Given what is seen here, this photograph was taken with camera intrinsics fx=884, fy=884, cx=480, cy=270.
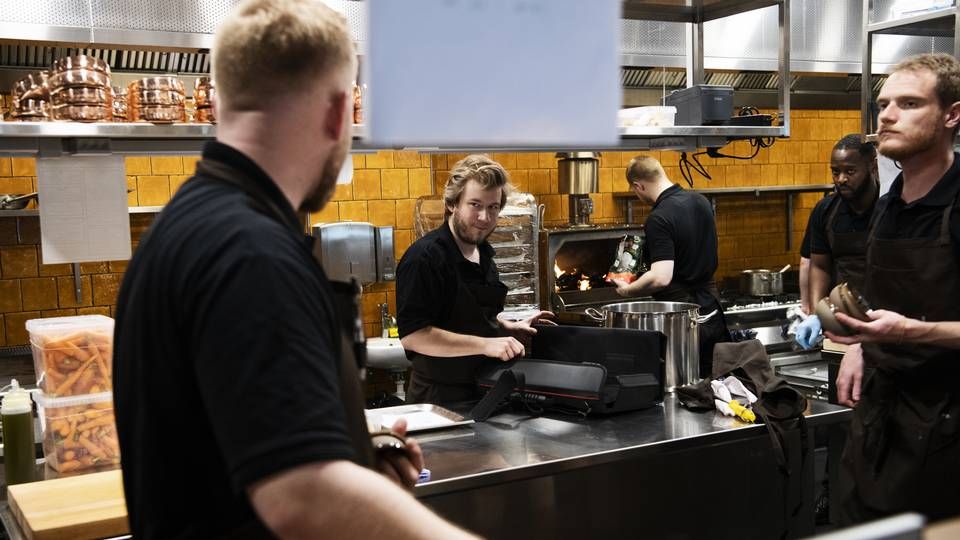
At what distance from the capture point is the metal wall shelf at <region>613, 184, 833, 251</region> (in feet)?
22.9

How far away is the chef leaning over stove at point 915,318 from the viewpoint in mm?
2607

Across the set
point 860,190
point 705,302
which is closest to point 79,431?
point 705,302

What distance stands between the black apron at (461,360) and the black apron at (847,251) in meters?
2.10

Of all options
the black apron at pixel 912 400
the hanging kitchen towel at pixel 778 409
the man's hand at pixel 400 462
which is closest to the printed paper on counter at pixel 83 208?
the man's hand at pixel 400 462

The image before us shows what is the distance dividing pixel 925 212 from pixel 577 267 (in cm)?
375

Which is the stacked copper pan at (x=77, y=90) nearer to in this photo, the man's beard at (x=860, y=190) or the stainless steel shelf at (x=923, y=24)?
the stainless steel shelf at (x=923, y=24)

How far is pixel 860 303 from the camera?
8.48ft

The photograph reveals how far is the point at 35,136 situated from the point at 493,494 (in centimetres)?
189

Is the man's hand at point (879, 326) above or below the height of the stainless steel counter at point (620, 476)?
above

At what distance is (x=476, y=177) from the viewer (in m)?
3.50

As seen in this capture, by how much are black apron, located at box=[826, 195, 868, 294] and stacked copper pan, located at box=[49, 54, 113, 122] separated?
3.64 meters

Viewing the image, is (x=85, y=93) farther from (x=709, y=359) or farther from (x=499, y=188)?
(x=709, y=359)

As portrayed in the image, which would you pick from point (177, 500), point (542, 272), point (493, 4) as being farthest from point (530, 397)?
point (542, 272)

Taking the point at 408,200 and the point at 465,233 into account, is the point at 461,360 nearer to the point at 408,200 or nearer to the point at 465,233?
the point at 465,233
